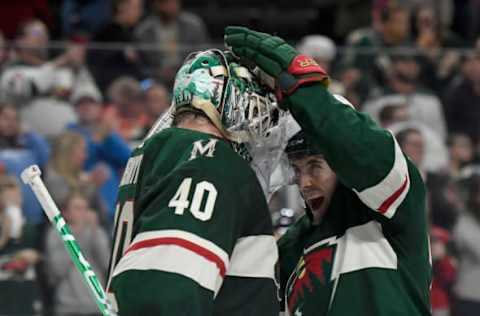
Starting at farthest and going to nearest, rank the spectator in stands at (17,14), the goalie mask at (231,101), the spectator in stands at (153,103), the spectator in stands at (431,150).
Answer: the spectator in stands at (17,14), the spectator in stands at (431,150), the spectator in stands at (153,103), the goalie mask at (231,101)

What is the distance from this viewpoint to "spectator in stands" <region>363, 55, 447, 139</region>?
5872mm

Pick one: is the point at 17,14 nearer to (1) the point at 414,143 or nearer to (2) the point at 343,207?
(1) the point at 414,143

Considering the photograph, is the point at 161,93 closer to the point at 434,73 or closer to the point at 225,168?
the point at 434,73

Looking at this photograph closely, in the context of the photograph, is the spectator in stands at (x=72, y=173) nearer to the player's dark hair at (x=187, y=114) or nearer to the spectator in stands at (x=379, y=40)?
the spectator in stands at (x=379, y=40)

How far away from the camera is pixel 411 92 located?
594 centimetres

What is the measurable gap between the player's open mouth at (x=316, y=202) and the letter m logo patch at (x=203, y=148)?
41cm

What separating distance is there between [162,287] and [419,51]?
4.11 meters

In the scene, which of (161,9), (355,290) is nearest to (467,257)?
(161,9)

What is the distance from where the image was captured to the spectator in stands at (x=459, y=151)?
19.4 ft

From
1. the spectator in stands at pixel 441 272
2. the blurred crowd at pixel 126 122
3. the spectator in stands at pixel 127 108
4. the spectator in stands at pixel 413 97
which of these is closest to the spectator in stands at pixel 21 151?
the blurred crowd at pixel 126 122

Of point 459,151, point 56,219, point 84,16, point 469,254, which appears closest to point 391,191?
point 56,219

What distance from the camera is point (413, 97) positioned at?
591 centimetres

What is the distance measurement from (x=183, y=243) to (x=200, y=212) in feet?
0.22

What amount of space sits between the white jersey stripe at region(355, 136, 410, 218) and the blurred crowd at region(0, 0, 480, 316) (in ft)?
8.61
